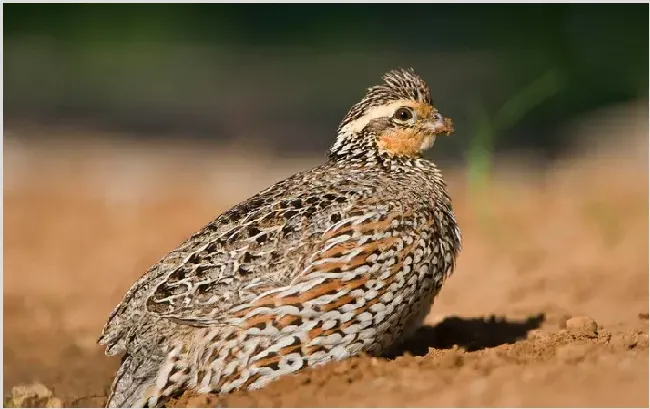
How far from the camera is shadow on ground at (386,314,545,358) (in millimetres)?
7785

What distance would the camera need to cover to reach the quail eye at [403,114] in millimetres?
7609

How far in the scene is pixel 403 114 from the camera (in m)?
7.62

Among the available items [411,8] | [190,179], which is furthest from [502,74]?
[190,179]

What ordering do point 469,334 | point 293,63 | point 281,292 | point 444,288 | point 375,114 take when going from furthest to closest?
point 293,63, point 444,288, point 469,334, point 375,114, point 281,292

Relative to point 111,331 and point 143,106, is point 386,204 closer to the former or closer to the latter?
point 111,331

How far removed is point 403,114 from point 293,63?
15670 millimetres

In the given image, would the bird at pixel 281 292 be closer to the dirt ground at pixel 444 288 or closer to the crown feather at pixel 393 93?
the dirt ground at pixel 444 288

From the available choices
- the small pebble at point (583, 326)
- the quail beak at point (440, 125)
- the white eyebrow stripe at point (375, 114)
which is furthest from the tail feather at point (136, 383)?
the small pebble at point (583, 326)

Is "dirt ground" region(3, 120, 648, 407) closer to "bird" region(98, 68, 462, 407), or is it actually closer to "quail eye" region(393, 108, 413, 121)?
"bird" region(98, 68, 462, 407)

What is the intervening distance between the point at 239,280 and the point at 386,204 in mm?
972

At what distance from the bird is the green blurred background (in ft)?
32.8

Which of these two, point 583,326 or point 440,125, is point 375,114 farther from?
point 583,326

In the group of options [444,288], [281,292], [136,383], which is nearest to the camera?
[281,292]

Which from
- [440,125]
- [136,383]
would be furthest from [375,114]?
[136,383]
